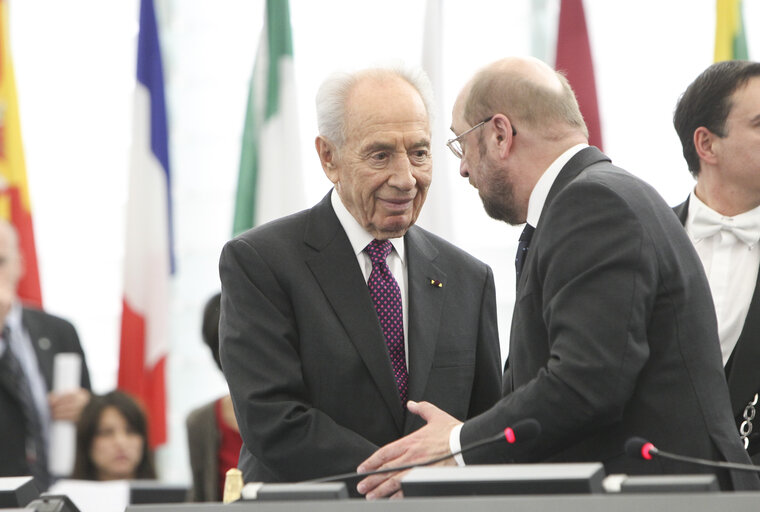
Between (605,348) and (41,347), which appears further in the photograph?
(41,347)

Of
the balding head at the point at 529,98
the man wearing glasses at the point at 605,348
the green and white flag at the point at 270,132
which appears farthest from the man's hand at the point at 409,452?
the green and white flag at the point at 270,132

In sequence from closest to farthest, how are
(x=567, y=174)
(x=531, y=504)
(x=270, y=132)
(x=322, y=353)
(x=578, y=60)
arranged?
(x=531, y=504), (x=567, y=174), (x=322, y=353), (x=578, y=60), (x=270, y=132)

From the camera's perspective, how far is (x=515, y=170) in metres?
2.62

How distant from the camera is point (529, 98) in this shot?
8.51ft

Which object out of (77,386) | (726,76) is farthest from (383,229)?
(77,386)

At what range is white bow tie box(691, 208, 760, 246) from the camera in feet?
10.3

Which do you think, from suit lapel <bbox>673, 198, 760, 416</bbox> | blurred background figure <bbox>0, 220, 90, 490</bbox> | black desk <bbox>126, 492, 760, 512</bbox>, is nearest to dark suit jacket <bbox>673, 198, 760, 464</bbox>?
suit lapel <bbox>673, 198, 760, 416</bbox>

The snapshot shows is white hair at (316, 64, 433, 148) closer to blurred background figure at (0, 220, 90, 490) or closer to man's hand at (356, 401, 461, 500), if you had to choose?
man's hand at (356, 401, 461, 500)

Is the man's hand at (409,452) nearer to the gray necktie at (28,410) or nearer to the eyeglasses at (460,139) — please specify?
the eyeglasses at (460,139)

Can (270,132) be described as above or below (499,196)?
above

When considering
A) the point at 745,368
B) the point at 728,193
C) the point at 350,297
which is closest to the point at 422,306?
the point at 350,297

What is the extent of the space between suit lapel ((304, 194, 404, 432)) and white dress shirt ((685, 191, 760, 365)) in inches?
37.3

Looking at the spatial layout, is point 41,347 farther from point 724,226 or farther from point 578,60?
point 724,226

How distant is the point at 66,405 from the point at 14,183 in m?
1.59
